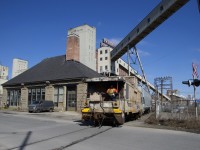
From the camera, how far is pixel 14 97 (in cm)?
4012

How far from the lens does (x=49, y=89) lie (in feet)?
113

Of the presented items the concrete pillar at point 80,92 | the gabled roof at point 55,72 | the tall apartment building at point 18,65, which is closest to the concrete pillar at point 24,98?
the gabled roof at point 55,72

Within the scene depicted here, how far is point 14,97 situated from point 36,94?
6.21 m

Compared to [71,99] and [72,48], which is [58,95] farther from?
[72,48]

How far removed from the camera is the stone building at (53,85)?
31406 mm

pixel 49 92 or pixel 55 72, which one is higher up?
pixel 55 72

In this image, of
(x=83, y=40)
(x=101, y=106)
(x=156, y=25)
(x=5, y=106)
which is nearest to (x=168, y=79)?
(x=83, y=40)

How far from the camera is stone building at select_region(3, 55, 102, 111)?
31.4 meters

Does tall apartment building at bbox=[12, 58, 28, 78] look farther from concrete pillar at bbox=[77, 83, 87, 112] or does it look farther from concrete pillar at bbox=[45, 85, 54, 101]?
concrete pillar at bbox=[77, 83, 87, 112]

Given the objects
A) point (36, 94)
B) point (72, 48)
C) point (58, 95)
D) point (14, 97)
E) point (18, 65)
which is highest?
point (18, 65)

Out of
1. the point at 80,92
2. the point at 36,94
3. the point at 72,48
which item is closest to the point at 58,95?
the point at 80,92

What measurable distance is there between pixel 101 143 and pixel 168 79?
4840cm

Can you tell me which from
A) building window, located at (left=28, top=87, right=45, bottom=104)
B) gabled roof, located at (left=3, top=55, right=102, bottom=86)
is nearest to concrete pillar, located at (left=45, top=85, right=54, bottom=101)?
building window, located at (left=28, top=87, right=45, bottom=104)

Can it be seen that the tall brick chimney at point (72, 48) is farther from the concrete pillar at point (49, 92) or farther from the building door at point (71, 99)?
the building door at point (71, 99)
